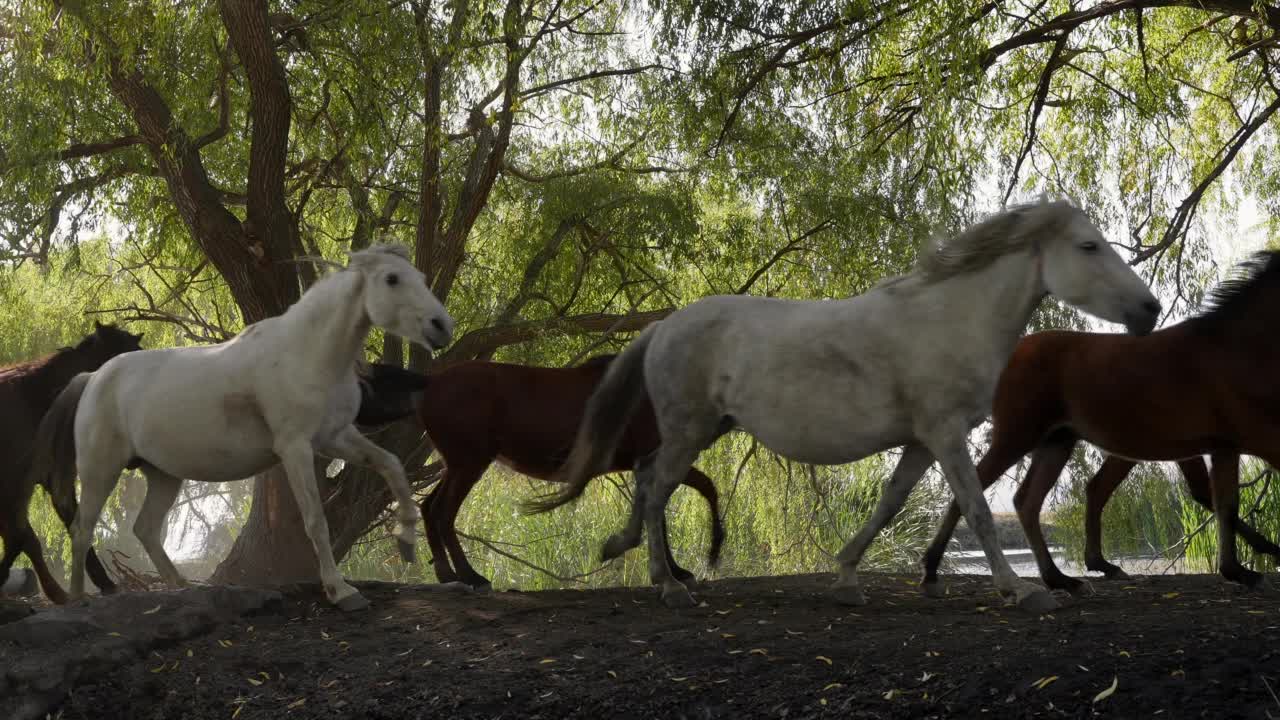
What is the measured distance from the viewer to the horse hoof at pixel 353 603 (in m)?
5.46

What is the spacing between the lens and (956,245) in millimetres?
4938

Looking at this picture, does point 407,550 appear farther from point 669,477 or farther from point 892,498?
point 892,498

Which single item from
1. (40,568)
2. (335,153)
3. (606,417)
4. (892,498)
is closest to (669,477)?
(606,417)

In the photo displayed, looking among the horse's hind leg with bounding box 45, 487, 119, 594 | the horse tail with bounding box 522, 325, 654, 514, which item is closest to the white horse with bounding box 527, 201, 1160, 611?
the horse tail with bounding box 522, 325, 654, 514

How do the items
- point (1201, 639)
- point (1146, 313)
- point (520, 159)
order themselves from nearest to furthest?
point (1201, 639), point (1146, 313), point (520, 159)

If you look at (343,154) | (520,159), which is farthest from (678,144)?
(343,154)

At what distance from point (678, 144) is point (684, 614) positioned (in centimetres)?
622

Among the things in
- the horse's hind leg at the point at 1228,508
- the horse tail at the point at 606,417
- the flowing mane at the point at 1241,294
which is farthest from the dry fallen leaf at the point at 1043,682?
the horse tail at the point at 606,417

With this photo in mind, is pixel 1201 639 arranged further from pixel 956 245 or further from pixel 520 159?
pixel 520 159

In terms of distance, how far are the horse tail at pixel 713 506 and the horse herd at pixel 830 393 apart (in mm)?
624

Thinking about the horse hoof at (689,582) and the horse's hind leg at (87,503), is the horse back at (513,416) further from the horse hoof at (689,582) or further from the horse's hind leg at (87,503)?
the horse's hind leg at (87,503)

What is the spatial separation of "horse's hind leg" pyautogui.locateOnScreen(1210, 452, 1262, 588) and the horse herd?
0.04ft

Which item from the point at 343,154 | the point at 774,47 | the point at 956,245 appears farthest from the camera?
the point at 343,154

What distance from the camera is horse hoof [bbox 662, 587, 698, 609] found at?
5.28 metres
